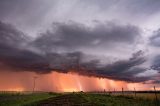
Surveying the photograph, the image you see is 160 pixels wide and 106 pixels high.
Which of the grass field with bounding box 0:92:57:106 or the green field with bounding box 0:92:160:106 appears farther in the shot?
the grass field with bounding box 0:92:57:106

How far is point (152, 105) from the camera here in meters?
45.0

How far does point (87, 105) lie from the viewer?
4572 centimetres

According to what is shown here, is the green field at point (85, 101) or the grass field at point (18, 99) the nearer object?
the green field at point (85, 101)

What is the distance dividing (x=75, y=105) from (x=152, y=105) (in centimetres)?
1531

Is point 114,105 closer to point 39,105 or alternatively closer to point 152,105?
point 152,105

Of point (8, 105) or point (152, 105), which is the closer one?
point (152, 105)

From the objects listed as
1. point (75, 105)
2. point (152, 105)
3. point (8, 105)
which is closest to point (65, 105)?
point (75, 105)

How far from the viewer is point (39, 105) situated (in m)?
47.1

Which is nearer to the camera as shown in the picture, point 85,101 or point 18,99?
point 85,101

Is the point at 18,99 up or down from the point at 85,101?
up

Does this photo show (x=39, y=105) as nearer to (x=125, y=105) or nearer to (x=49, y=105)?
(x=49, y=105)

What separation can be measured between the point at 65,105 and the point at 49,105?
3.37 m

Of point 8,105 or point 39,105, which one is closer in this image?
point 39,105

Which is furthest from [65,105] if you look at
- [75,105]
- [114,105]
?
[114,105]
